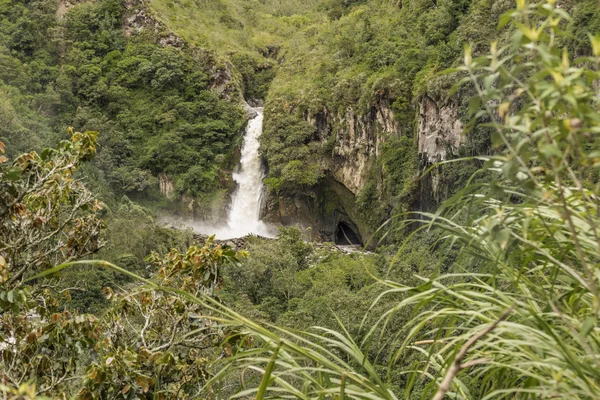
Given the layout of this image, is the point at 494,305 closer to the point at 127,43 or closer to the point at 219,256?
the point at 219,256

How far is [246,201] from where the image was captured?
2517cm

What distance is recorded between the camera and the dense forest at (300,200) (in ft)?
3.30

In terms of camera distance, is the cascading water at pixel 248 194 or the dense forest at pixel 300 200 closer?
the dense forest at pixel 300 200

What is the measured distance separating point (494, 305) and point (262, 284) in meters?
15.8

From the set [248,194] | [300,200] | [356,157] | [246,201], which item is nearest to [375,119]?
[356,157]

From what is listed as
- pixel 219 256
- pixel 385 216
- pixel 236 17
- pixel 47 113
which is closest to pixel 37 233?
pixel 219 256

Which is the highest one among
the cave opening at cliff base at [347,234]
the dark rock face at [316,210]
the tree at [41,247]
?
the tree at [41,247]

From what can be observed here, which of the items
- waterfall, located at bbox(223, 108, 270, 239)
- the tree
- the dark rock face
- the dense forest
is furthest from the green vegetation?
the tree

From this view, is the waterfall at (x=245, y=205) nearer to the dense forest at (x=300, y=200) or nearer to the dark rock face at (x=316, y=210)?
the dense forest at (x=300, y=200)

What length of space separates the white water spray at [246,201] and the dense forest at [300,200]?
50 cm

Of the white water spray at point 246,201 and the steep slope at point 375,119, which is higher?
the steep slope at point 375,119

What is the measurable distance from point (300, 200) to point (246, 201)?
2.60 m

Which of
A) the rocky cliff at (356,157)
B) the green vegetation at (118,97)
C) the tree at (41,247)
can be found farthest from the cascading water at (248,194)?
the tree at (41,247)

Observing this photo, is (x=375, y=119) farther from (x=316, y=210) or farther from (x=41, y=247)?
(x=41, y=247)
